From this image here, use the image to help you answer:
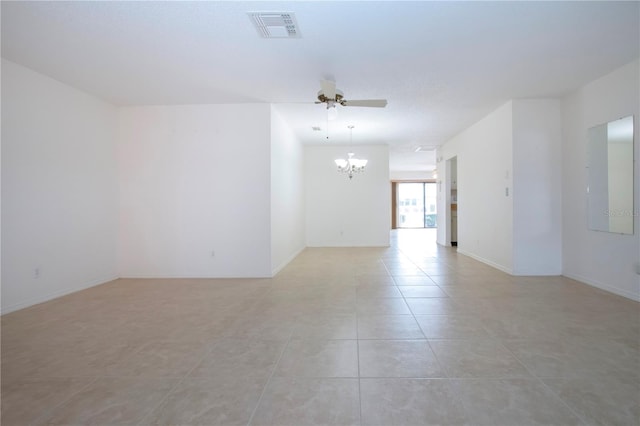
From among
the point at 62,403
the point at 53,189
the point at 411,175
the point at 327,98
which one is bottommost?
the point at 62,403

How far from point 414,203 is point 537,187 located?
33.9 ft

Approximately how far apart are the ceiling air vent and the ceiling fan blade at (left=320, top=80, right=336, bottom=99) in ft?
1.82

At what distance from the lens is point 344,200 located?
8.46m

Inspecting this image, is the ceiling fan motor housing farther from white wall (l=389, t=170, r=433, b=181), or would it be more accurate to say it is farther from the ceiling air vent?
white wall (l=389, t=170, r=433, b=181)

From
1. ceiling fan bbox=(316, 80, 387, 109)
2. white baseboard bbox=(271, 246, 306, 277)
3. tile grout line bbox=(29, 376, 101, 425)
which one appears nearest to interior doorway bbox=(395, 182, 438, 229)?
Answer: white baseboard bbox=(271, 246, 306, 277)

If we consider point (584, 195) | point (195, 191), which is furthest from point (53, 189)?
point (584, 195)

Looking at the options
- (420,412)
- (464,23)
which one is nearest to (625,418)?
(420,412)

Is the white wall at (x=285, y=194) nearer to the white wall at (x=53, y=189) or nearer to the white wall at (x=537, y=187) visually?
the white wall at (x=53, y=189)

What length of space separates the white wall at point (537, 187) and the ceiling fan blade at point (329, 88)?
3.17 m

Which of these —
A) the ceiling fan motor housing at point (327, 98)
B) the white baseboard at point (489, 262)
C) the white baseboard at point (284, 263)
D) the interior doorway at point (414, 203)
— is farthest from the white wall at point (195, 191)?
the interior doorway at point (414, 203)

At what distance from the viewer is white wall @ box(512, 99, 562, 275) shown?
476cm

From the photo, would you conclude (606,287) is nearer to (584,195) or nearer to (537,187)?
(584,195)

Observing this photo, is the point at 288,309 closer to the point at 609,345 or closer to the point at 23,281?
the point at 609,345

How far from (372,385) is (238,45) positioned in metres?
3.22
